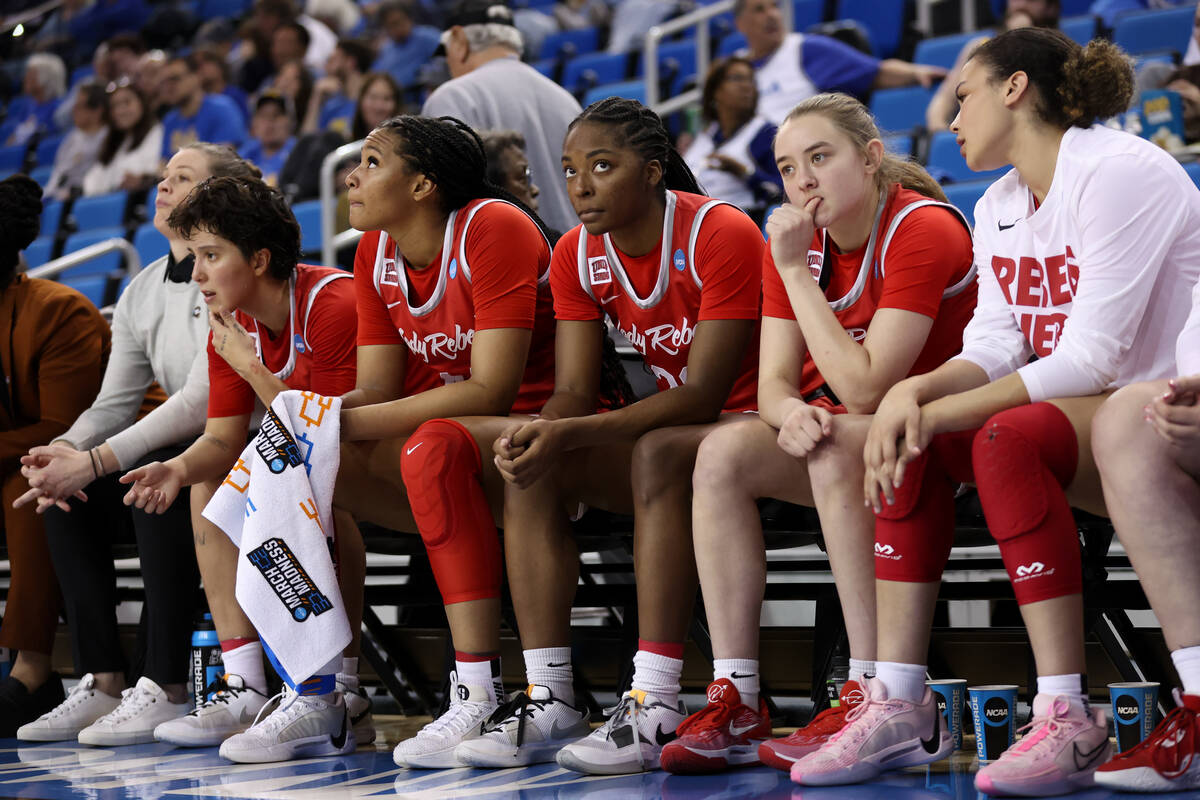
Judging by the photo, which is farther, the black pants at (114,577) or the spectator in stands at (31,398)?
the spectator in stands at (31,398)

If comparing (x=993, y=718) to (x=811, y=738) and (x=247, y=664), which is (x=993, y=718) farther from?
(x=247, y=664)

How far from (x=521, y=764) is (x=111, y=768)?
2.66 ft

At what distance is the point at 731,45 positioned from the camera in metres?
6.99

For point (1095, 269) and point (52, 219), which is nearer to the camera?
point (1095, 269)

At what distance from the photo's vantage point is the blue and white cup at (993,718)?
83.6 inches

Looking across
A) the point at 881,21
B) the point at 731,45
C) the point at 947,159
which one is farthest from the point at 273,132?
the point at 947,159

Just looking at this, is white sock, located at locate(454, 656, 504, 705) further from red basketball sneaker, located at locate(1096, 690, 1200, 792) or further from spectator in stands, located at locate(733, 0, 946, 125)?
spectator in stands, located at locate(733, 0, 946, 125)

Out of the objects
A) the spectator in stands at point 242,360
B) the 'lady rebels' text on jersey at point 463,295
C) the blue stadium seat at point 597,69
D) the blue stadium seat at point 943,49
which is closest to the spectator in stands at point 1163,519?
the 'lady rebels' text on jersey at point 463,295

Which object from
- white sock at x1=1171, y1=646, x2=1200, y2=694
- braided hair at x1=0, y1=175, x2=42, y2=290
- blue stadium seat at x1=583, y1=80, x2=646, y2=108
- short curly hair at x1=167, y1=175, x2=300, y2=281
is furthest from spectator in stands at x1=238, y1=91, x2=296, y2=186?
white sock at x1=1171, y1=646, x2=1200, y2=694

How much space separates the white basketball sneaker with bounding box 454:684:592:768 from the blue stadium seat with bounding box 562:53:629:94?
218 inches

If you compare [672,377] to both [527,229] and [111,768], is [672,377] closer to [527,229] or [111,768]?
[527,229]

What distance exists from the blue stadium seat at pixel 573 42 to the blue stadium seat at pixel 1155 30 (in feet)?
11.8

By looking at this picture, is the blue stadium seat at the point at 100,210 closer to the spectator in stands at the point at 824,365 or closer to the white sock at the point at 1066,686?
the spectator in stands at the point at 824,365

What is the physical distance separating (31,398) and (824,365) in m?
2.16
